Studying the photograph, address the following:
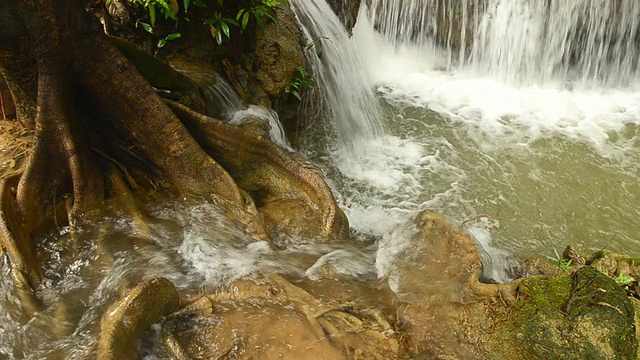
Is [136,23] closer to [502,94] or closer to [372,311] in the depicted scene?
[372,311]

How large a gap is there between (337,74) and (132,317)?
198 inches

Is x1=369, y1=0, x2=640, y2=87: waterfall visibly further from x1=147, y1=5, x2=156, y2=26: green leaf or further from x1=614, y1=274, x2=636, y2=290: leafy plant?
x1=614, y1=274, x2=636, y2=290: leafy plant

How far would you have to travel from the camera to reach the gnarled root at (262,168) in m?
4.09

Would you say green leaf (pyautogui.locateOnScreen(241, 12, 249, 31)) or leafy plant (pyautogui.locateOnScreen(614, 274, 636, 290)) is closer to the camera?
leafy plant (pyautogui.locateOnScreen(614, 274, 636, 290))

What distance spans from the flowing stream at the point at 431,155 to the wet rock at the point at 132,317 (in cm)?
12

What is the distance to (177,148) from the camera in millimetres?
3898

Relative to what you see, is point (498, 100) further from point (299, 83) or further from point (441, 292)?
point (441, 292)

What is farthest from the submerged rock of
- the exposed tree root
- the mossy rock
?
the exposed tree root

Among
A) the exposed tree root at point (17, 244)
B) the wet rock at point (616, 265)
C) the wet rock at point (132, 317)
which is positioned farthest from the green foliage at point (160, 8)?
the wet rock at point (616, 265)

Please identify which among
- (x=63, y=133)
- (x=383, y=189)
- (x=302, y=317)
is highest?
(x=63, y=133)

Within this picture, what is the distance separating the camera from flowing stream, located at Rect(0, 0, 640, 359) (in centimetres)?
333

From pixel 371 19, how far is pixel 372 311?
7465 millimetres

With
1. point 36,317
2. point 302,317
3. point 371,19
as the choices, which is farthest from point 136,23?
point 371,19

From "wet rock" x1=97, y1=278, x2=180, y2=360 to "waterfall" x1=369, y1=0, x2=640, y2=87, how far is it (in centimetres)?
777
